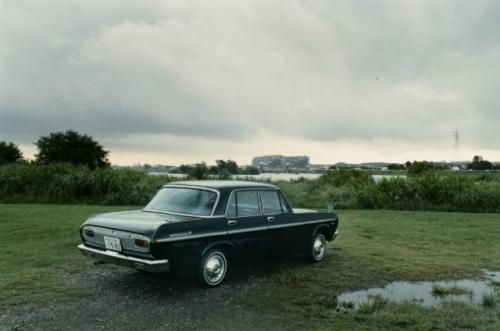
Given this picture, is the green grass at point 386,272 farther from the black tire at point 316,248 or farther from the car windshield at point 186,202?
the car windshield at point 186,202

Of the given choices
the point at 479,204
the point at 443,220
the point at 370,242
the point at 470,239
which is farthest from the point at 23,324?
the point at 479,204

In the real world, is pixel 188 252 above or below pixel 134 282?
above

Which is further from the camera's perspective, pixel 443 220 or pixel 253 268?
pixel 443 220

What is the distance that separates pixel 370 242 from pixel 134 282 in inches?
225

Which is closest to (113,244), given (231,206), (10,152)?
(231,206)

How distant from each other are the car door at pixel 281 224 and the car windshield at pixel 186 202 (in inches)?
42.3

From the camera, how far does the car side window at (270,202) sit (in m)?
7.28

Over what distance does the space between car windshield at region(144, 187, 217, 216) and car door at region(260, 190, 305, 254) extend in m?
1.07

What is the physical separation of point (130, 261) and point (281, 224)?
8.57 feet

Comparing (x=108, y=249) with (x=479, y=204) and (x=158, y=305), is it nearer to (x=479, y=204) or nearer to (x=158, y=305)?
(x=158, y=305)

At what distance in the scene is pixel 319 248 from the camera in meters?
8.25

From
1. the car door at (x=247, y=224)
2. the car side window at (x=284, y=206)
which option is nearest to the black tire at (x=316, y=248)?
the car side window at (x=284, y=206)

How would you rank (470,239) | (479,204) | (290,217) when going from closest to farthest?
(290,217) → (470,239) → (479,204)

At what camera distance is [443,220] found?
14.6m
